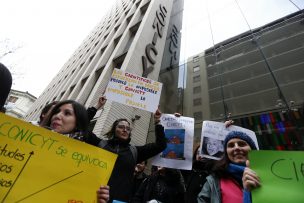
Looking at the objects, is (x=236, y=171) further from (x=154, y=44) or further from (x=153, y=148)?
(x=154, y=44)

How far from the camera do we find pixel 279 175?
3.81 ft

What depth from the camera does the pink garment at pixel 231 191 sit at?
Result: 1.55 meters

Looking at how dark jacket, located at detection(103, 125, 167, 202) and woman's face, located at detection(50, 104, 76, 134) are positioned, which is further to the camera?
dark jacket, located at detection(103, 125, 167, 202)

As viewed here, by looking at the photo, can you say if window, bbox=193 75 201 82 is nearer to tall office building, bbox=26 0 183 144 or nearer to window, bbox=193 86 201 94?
window, bbox=193 86 201 94

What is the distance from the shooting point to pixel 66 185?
1.18 metres

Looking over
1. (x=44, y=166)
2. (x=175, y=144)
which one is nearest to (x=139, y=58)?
(x=175, y=144)

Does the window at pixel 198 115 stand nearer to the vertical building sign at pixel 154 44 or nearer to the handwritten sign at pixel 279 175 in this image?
the vertical building sign at pixel 154 44

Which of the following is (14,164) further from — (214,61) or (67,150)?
(214,61)

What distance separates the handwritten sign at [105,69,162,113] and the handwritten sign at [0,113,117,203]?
5.42ft

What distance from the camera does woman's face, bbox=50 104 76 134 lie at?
1737 millimetres

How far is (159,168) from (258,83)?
15.6 feet

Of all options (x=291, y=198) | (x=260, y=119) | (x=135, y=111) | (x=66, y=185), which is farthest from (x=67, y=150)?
(x=135, y=111)

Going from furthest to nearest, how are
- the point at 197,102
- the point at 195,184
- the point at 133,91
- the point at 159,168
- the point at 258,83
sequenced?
the point at 197,102
the point at 258,83
the point at 133,91
the point at 159,168
the point at 195,184

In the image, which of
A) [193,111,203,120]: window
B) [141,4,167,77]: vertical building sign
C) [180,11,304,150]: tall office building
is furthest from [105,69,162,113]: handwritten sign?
[141,4,167,77]: vertical building sign
